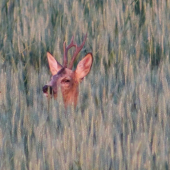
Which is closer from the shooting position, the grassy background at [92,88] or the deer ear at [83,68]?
the grassy background at [92,88]

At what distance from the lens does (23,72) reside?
3693 mm

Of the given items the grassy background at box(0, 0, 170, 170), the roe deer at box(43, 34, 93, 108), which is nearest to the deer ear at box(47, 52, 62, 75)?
the roe deer at box(43, 34, 93, 108)

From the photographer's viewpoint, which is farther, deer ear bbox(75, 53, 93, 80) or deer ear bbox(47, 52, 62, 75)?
deer ear bbox(47, 52, 62, 75)

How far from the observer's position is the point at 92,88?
3250 mm

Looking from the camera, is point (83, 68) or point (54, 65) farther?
point (54, 65)

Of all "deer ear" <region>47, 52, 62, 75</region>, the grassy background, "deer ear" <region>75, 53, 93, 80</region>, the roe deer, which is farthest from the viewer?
"deer ear" <region>47, 52, 62, 75</region>

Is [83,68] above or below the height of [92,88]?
above

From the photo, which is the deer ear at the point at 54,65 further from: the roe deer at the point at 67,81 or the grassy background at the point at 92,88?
the grassy background at the point at 92,88

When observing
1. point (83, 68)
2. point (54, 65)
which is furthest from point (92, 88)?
point (54, 65)

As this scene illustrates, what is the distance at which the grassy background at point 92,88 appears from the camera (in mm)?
2242

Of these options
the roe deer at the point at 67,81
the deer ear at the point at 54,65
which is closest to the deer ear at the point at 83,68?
the roe deer at the point at 67,81

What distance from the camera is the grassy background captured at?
7.36 feet

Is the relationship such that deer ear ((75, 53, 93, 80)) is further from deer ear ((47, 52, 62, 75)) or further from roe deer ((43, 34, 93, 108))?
deer ear ((47, 52, 62, 75))

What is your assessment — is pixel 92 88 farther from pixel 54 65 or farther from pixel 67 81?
pixel 54 65
